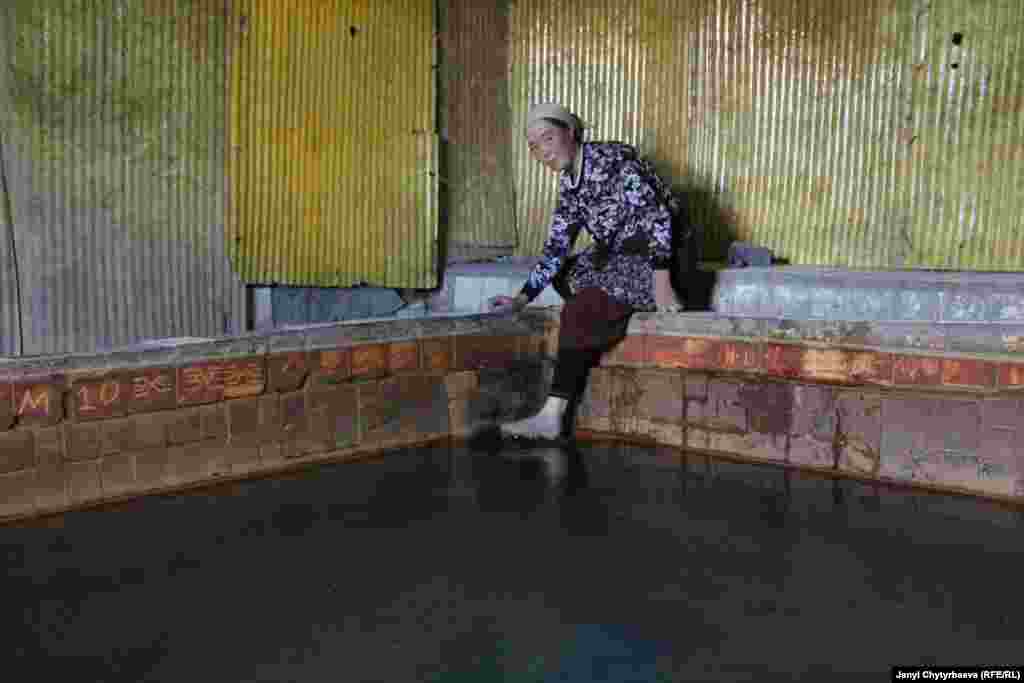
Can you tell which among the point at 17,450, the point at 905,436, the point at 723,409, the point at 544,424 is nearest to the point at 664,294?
the point at 723,409

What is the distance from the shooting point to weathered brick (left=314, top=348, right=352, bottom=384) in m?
4.48

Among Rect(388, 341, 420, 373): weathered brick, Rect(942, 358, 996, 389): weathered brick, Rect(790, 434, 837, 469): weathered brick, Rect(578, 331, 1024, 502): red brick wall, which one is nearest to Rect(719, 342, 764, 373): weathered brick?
Rect(578, 331, 1024, 502): red brick wall

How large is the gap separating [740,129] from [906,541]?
4226mm

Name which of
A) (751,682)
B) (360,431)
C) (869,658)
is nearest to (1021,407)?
(869,658)

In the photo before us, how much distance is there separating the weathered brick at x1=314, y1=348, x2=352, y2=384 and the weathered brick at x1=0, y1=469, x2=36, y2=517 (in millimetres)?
1258

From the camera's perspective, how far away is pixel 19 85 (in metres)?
5.62

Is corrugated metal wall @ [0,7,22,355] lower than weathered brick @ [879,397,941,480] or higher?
higher

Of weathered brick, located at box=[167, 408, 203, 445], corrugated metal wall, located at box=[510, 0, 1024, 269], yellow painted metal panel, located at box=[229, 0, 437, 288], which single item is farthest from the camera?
yellow painted metal panel, located at box=[229, 0, 437, 288]

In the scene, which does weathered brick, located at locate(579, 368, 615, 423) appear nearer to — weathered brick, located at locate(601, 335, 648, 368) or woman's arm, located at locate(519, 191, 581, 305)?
weathered brick, located at locate(601, 335, 648, 368)

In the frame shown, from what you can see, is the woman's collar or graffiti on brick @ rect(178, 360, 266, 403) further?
the woman's collar

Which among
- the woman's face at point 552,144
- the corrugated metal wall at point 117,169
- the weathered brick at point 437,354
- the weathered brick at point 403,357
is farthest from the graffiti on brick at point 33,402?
the woman's face at point 552,144

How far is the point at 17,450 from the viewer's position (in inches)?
143

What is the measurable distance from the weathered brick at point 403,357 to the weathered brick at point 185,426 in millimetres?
977

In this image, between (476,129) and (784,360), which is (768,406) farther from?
(476,129)
